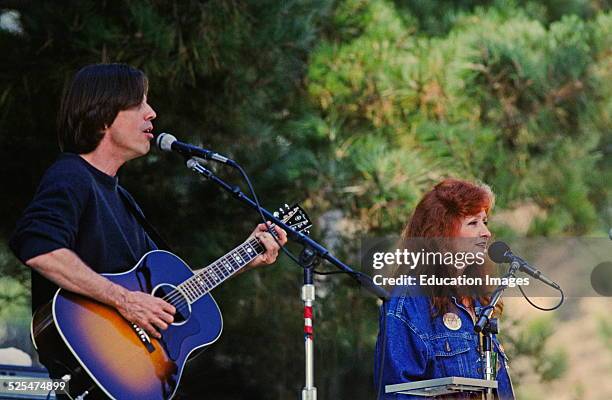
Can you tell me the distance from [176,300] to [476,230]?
37.1 inches

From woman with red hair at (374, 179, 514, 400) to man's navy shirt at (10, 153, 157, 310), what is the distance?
79cm

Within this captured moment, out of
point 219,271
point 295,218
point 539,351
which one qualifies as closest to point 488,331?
point 295,218

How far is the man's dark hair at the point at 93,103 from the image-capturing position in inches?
132

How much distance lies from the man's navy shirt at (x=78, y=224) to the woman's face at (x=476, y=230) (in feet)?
3.20

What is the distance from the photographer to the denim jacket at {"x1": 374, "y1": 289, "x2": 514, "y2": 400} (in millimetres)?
3180

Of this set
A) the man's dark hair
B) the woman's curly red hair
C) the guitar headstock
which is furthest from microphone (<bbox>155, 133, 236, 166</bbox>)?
the woman's curly red hair

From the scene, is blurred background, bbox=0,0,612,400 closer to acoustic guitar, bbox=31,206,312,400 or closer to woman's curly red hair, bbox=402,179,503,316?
acoustic guitar, bbox=31,206,312,400

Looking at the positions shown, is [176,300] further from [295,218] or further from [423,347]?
[423,347]

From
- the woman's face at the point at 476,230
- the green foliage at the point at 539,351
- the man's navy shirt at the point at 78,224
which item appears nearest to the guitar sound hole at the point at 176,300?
the man's navy shirt at the point at 78,224

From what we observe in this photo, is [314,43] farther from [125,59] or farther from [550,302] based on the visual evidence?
[550,302]

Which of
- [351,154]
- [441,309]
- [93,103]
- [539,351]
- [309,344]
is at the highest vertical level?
[351,154]

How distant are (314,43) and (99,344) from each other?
3.49 meters

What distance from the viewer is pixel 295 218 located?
346 cm

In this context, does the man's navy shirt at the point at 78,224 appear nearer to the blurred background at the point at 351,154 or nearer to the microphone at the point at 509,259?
the microphone at the point at 509,259
